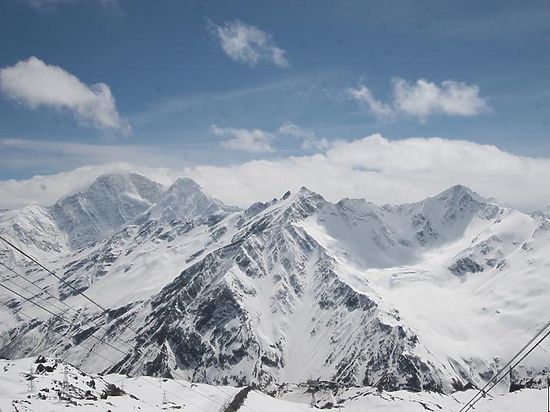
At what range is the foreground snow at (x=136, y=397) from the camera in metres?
66.0

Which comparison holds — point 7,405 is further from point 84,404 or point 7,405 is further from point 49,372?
point 49,372

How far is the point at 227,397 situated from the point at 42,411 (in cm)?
7434

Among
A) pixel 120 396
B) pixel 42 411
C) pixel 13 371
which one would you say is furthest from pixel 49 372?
pixel 42 411

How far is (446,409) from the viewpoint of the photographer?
17475 cm

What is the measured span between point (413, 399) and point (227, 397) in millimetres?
73457

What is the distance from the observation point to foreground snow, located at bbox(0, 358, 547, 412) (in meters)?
66.0

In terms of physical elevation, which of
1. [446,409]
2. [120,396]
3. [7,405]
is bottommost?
[446,409]

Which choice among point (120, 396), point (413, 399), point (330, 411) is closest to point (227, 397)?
point (330, 411)

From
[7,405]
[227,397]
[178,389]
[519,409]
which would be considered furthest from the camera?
[519,409]

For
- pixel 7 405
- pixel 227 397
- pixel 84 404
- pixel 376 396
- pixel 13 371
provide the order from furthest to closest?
pixel 376 396 → pixel 227 397 → pixel 13 371 → pixel 84 404 → pixel 7 405

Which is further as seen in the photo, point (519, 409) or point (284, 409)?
point (519, 409)

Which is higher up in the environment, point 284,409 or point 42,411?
point 42,411

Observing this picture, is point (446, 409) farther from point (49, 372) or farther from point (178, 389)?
point (49, 372)

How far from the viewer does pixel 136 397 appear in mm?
88688
